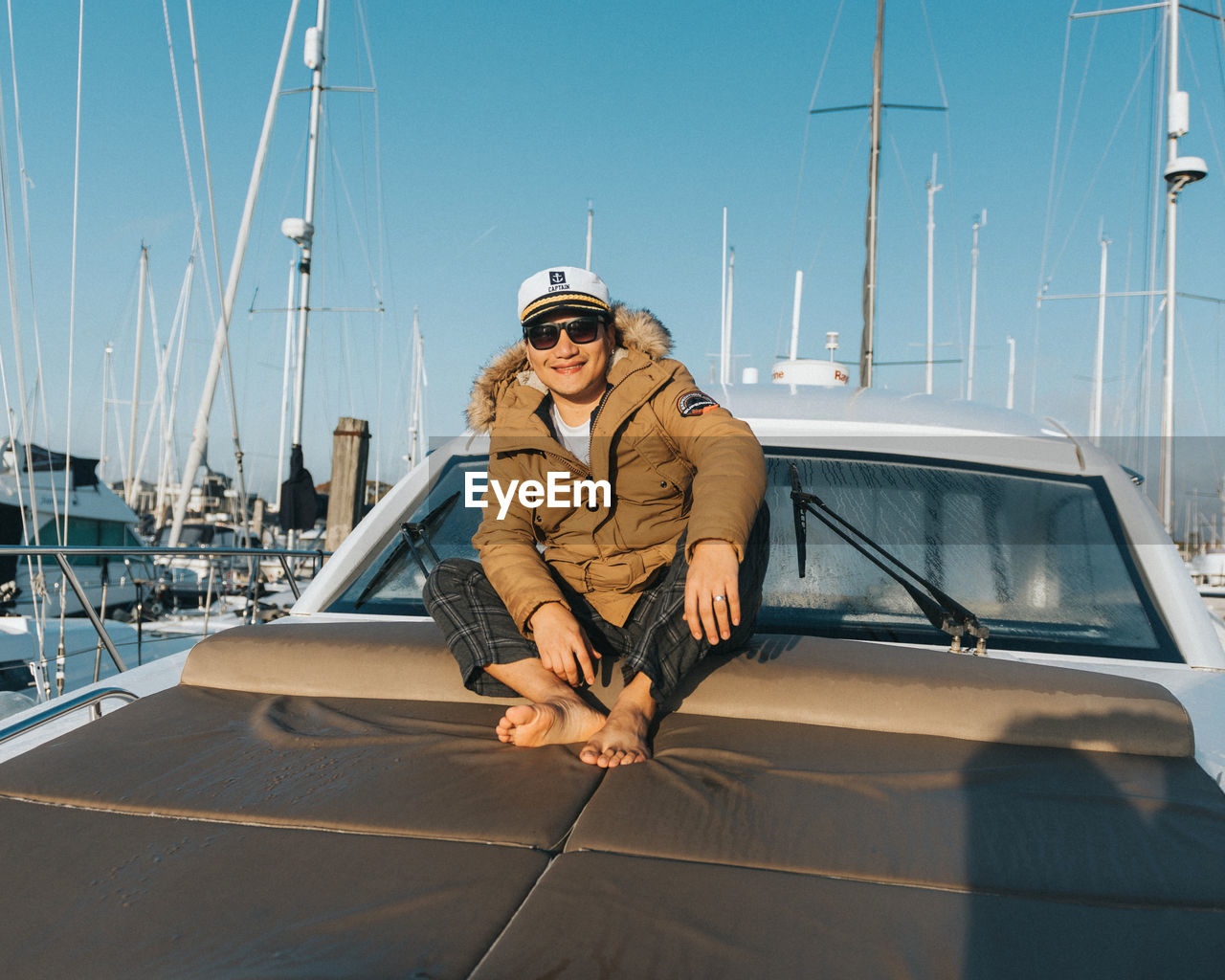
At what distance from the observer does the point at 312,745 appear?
1.69 m

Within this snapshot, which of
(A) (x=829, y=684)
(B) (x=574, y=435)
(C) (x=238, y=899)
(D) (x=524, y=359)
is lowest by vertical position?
(C) (x=238, y=899)

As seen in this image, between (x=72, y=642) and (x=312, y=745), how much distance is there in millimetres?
6907

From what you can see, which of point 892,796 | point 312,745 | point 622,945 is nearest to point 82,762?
point 312,745

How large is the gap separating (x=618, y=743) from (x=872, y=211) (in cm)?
1122

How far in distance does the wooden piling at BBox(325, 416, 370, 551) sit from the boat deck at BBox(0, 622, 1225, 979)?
6.62m

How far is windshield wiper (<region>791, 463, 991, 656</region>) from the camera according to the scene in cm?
227

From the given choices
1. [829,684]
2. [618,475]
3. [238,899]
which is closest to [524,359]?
[618,475]

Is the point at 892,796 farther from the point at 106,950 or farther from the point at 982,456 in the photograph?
the point at 982,456

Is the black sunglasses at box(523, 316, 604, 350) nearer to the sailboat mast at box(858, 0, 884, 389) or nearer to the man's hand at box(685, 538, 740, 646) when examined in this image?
the man's hand at box(685, 538, 740, 646)

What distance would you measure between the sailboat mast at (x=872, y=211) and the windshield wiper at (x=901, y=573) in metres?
8.63

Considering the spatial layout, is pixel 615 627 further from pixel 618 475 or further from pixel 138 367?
pixel 138 367

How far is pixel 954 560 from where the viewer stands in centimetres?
257

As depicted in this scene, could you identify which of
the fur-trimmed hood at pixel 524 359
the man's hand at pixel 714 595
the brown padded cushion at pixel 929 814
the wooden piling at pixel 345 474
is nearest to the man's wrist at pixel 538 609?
the man's hand at pixel 714 595

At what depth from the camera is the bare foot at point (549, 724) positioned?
172cm
